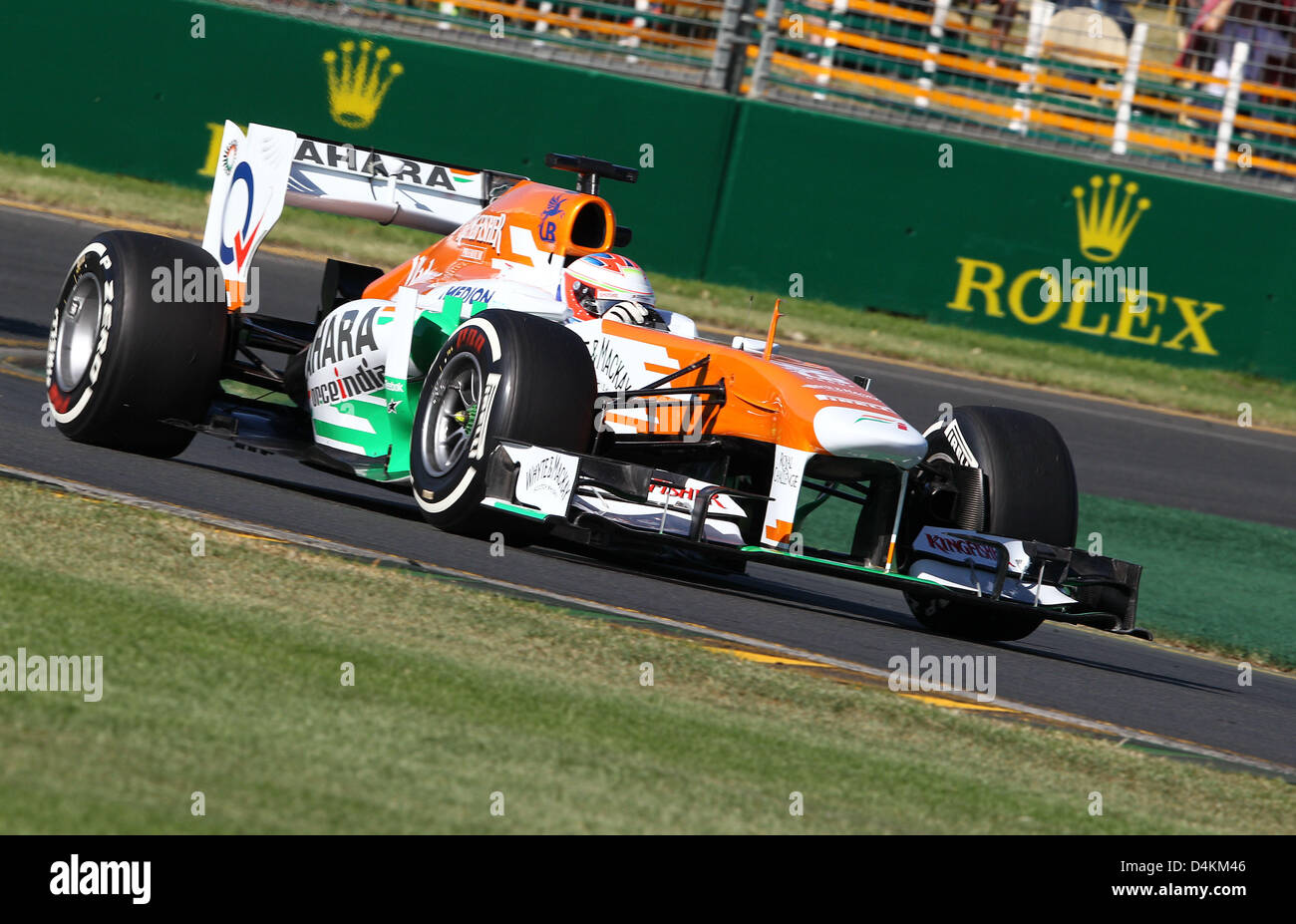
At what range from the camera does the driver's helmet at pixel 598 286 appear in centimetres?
865

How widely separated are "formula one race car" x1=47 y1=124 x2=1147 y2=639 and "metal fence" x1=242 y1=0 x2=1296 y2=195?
309 inches

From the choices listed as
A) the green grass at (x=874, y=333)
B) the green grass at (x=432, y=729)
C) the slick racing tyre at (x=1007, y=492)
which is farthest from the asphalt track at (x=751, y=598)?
the green grass at (x=874, y=333)

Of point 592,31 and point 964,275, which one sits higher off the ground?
point 592,31

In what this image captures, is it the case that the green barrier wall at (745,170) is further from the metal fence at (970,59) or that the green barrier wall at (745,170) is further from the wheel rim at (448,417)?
the wheel rim at (448,417)

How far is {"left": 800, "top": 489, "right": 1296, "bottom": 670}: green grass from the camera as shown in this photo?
32.6ft

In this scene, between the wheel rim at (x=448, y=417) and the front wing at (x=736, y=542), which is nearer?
the front wing at (x=736, y=542)

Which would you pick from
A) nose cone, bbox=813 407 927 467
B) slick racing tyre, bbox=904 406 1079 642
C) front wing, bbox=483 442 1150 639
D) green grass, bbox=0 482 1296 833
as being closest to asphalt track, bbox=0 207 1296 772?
slick racing tyre, bbox=904 406 1079 642

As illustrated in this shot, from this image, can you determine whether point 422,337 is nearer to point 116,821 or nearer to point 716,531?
point 716,531

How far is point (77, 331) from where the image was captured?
927 cm

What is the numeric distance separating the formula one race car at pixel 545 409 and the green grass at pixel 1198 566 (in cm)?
196

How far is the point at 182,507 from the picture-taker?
802 cm

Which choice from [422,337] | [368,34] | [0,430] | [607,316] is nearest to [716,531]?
[607,316]

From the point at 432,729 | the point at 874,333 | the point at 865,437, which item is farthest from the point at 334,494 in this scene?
the point at 874,333
